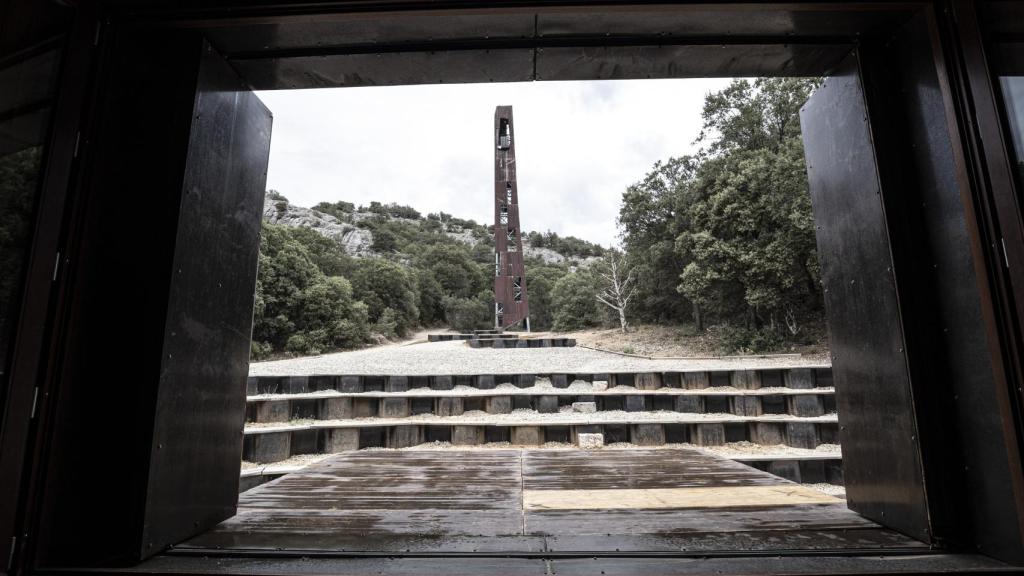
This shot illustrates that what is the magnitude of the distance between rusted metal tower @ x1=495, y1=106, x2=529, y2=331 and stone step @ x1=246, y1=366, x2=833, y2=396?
9045 mm

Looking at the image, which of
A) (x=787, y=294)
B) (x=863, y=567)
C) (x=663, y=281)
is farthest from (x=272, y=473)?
(x=663, y=281)

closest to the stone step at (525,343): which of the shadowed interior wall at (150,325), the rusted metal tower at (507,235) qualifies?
the rusted metal tower at (507,235)

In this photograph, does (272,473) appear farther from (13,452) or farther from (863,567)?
(863,567)

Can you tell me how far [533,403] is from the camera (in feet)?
16.5

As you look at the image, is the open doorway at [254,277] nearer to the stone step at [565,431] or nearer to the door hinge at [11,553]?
the door hinge at [11,553]

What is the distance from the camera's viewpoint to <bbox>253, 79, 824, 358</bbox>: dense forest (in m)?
10.3

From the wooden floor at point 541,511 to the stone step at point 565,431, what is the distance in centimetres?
166

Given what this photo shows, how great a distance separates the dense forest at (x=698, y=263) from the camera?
10328 mm

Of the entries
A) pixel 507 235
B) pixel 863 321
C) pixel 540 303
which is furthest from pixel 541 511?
pixel 540 303

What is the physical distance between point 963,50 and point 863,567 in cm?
152

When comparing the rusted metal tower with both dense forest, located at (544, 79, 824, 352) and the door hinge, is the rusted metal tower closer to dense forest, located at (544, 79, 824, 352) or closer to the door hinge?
dense forest, located at (544, 79, 824, 352)

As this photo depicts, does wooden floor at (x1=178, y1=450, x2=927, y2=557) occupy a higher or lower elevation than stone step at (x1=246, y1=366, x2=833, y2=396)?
lower

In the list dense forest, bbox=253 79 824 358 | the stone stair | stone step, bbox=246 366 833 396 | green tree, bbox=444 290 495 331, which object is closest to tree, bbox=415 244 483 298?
green tree, bbox=444 290 495 331

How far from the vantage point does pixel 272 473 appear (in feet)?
10.6
